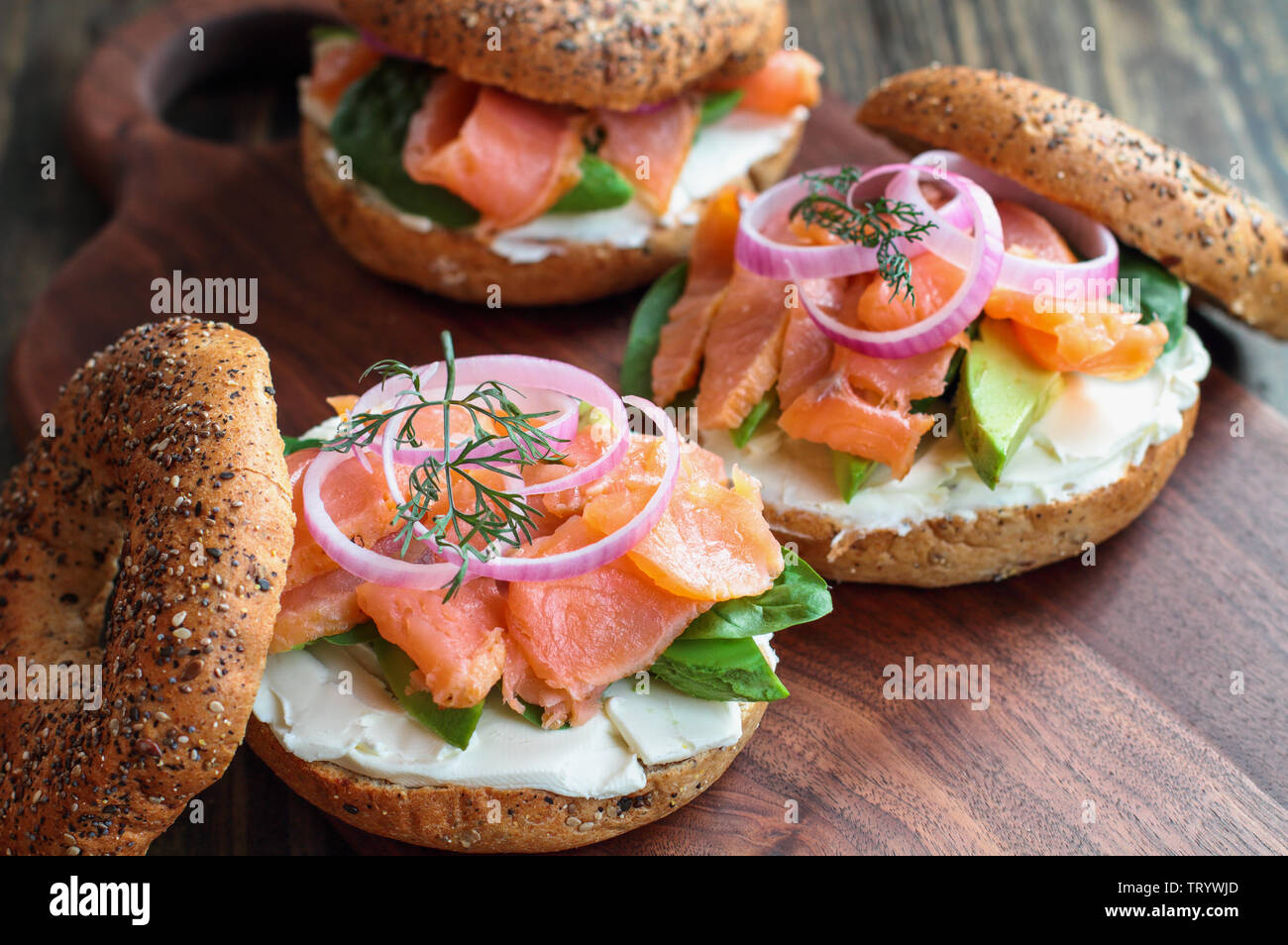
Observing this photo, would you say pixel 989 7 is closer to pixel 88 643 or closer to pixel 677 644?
pixel 677 644

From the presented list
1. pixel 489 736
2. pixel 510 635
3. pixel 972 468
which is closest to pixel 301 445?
pixel 510 635

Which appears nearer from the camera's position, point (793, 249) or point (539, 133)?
point (793, 249)

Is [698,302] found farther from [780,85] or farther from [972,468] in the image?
[780,85]

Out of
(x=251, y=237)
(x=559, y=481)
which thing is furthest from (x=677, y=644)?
(x=251, y=237)

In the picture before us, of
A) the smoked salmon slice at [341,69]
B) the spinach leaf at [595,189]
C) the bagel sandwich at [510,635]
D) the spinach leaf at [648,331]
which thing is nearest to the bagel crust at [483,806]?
the bagel sandwich at [510,635]

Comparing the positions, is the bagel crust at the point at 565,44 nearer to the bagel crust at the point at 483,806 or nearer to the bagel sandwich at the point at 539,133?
the bagel sandwich at the point at 539,133

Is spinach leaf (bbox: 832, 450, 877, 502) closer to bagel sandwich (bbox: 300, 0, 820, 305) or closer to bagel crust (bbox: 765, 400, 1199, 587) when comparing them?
bagel crust (bbox: 765, 400, 1199, 587)

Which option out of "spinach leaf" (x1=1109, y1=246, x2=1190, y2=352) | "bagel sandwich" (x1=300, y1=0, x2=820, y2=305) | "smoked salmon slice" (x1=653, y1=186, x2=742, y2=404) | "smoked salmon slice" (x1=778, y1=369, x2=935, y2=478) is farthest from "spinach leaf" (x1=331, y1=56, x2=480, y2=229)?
"spinach leaf" (x1=1109, y1=246, x2=1190, y2=352)
